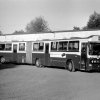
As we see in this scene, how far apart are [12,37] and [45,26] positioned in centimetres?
3439

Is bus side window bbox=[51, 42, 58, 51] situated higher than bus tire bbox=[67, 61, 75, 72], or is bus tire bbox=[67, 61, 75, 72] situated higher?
bus side window bbox=[51, 42, 58, 51]

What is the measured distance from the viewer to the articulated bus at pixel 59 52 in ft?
67.4

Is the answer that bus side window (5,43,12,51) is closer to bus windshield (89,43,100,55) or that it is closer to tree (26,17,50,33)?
bus windshield (89,43,100,55)

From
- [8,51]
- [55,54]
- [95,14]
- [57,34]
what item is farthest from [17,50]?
[95,14]

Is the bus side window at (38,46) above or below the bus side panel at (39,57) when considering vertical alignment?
above

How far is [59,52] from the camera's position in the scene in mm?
24031

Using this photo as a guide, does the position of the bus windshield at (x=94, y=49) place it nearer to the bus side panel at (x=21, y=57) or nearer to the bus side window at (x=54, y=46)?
the bus side window at (x=54, y=46)

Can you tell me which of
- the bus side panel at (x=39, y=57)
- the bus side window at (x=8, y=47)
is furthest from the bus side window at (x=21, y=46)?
the bus side panel at (x=39, y=57)

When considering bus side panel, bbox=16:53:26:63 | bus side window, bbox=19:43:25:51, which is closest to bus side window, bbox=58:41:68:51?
bus side panel, bbox=16:53:26:63

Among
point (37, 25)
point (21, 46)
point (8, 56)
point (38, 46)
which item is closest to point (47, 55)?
point (38, 46)

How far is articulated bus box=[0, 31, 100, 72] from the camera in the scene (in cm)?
2053

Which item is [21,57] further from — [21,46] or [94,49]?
[94,49]

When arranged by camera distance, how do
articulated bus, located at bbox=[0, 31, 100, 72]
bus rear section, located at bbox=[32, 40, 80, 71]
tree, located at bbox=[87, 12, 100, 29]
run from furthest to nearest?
tree, located at bbox=[87, 12, 100, 29], bus rear section, located at bbox=[32, 40, 80, 71], articulated bus, located at bbox=[0, 31, 100, 72]

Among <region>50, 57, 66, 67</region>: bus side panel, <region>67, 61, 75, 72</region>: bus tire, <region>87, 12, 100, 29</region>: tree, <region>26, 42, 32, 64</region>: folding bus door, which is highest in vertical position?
<region>87, 12, 100, 29</region>: tree
